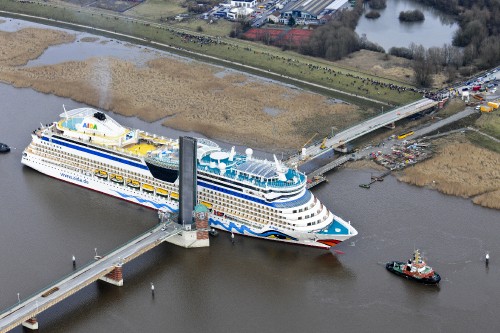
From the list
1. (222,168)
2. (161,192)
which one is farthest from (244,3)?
(222,168)

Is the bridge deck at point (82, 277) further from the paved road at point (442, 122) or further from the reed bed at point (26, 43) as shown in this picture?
the reed bed at point (26, 43)

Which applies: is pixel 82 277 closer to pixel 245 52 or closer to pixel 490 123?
pixel 490 123

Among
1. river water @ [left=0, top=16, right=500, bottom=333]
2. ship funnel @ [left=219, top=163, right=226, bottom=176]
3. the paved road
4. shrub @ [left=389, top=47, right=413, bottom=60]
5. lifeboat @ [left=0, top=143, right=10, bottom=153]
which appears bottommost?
river water @ [left=0, top=16, right=500, bottom=333]

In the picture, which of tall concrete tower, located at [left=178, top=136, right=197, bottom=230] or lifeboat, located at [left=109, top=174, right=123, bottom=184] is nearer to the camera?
tall concrete tower, located at [left=178, top=136, right=197, bottom=230]

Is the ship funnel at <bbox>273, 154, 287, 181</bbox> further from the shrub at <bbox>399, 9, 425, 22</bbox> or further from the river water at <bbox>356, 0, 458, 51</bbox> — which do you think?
the shrub at <bbox>399, 9, 425, 22</bbox>

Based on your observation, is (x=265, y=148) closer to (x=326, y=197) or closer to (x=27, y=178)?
(x=326, y=197)

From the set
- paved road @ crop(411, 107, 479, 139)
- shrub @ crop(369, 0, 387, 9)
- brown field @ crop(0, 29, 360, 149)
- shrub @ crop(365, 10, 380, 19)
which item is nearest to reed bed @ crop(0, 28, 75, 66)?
brown field @ crop(0, 29, 360, 149)

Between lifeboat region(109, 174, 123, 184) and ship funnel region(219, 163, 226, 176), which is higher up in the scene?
ship funnel region(219, 163, 226, 176)
